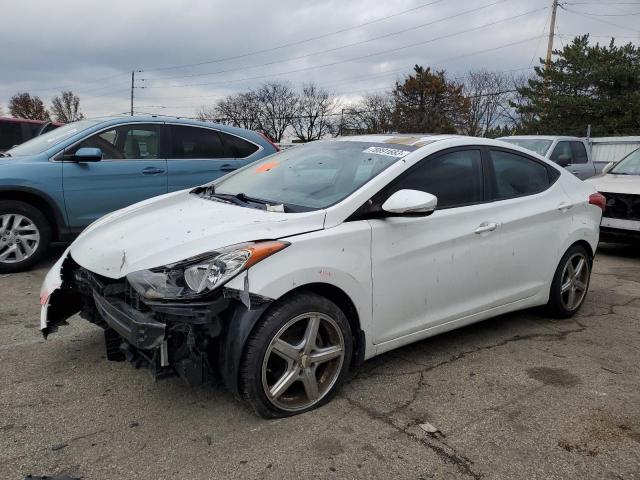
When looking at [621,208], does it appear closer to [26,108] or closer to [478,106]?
[478,106]

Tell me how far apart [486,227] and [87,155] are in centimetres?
431

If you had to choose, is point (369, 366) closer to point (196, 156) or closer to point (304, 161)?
point (304, 161)

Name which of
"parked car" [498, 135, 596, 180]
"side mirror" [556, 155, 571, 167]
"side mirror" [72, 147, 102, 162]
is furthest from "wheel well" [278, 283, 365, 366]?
"side mirror" [556, 155, 571, 167]

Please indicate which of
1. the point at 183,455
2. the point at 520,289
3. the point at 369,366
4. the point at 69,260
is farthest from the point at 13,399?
the point at 520,289

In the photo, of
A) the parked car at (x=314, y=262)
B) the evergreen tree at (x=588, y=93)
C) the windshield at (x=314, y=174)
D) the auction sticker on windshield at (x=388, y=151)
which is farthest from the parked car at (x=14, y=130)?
the evergreen tree at (x=588, y=93)

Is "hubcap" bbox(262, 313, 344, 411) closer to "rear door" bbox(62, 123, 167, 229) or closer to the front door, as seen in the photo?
the front door

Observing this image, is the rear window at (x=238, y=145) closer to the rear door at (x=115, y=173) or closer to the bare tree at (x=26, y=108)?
the rear door at (x=115, y=173)

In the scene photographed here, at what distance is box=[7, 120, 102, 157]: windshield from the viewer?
20.0 feet

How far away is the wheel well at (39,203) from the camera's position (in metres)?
5.74

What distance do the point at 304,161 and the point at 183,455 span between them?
85.0 inches

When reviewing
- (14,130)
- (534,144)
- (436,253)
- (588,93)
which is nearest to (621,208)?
(534,144)

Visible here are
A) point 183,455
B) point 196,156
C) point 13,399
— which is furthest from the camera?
point 196,156

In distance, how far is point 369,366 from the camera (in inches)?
143

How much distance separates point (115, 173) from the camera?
6.28 metres
